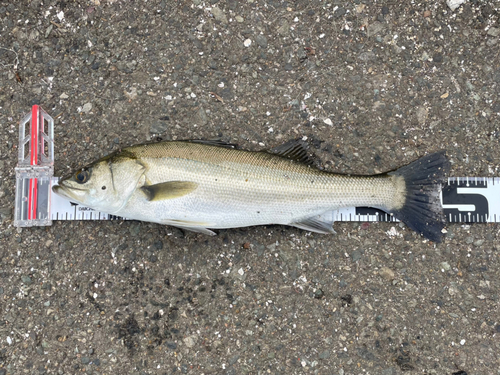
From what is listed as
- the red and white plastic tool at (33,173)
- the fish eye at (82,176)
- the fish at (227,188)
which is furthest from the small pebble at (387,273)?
the red and white plastic tool at (33,173)

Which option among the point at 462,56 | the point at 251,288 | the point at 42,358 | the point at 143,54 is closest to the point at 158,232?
the point at 251,288

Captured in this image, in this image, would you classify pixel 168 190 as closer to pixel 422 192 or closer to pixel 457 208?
pixel 422 192

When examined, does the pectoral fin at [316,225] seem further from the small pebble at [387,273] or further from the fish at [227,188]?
the small pebble at [387,273]

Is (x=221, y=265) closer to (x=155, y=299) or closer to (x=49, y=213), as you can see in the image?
(x=155, y=299)

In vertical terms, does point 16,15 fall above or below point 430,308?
above

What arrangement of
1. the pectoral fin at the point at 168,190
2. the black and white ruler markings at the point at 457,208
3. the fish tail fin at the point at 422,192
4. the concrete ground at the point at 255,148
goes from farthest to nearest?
the black and white ruler markings at the point at 457,208, the concrete ground at the point at 255,148, the fish tail fin at the point at 422,192, the pectoral fin at the point at 168,190

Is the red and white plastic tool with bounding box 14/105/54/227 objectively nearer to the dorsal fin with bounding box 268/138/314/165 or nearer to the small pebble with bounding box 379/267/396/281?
the dorsal fin with bounding box 268/138/314/165
